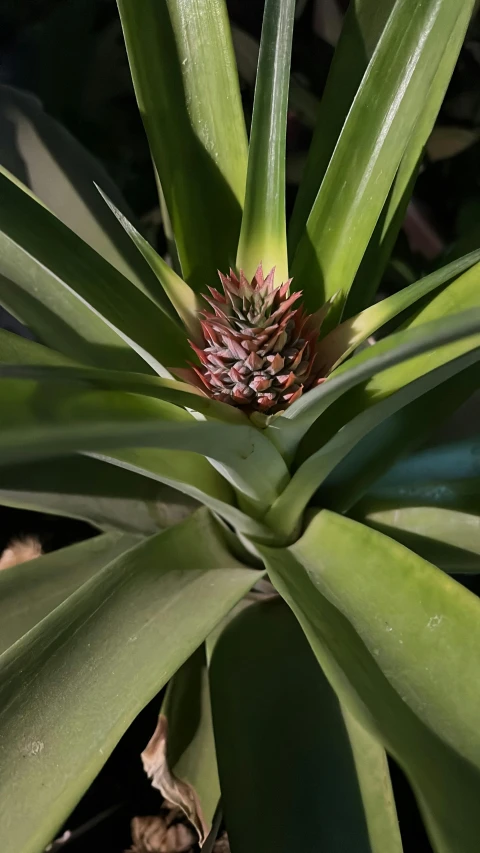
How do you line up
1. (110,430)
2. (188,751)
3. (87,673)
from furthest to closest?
(188,751)
(87,673)
(110,430)

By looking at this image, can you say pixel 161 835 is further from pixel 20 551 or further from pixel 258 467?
pixel 258 467

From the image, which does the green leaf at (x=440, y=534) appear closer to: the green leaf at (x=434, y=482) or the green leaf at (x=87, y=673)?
the green leaf at (x=434, y=482)

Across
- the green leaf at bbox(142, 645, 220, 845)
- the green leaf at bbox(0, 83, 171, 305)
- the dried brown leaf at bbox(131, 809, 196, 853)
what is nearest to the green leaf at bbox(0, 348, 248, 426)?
the green leaf at bbox(0, 83, 171, 305)

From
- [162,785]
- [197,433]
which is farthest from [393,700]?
[162,785]

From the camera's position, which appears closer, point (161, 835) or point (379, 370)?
point (379, 370)

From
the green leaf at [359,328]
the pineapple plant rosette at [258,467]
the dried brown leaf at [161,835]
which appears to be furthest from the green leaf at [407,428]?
the dried brown leaf at [161,835]

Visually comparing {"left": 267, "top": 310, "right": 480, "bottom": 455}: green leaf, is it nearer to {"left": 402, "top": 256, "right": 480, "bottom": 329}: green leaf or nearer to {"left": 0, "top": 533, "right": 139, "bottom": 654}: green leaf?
{"left": 402, "top": 256, "right": 480, "bottom": 329}: green leaf

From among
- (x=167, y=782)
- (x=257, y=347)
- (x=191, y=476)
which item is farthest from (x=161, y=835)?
(x=257, y=347)

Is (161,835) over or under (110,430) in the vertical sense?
under
